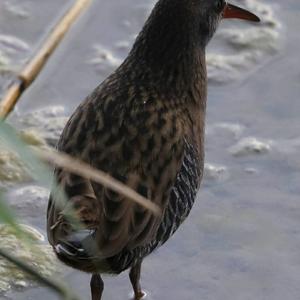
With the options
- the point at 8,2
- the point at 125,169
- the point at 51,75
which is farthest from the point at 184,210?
the point at 8,2

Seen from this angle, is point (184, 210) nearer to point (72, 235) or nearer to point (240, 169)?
point (72, 235)

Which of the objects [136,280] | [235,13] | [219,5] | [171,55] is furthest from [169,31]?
[136,280]

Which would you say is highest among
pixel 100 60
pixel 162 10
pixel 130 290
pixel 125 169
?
pixel 162 10

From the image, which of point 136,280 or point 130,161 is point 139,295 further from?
point 130,161

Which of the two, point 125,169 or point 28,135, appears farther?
point 28,135

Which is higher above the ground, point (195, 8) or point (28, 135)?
point (195, 8)

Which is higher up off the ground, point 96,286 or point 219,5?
point 219,5
